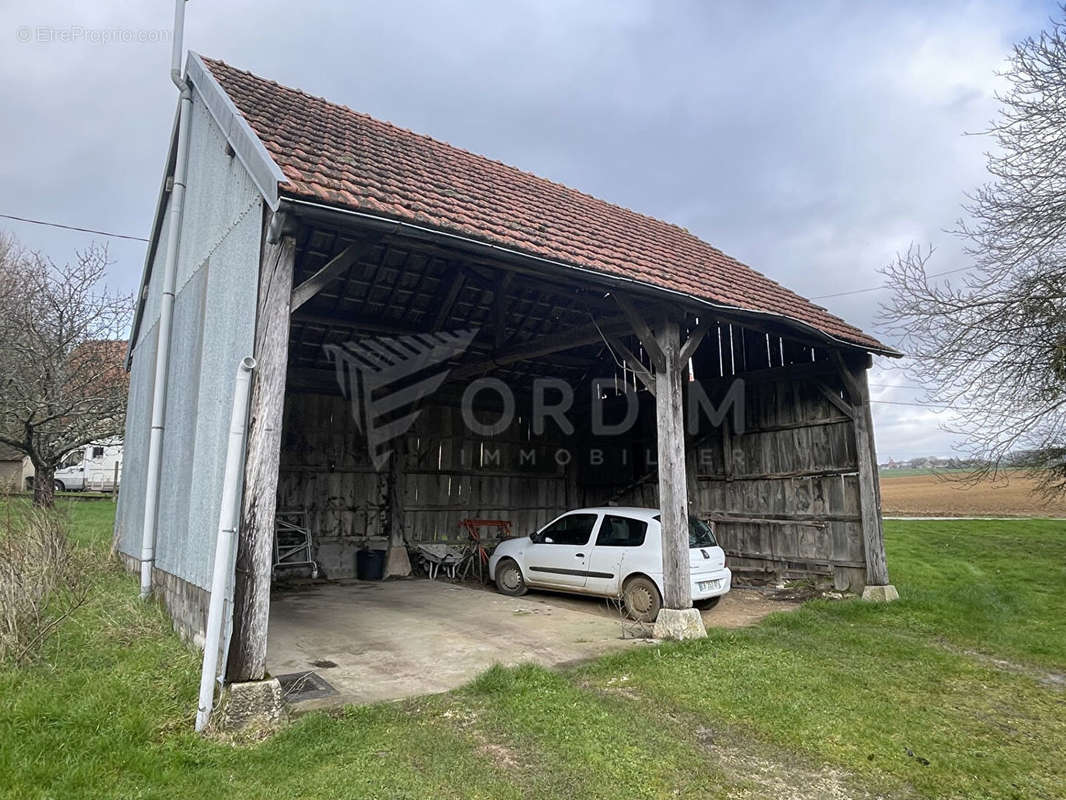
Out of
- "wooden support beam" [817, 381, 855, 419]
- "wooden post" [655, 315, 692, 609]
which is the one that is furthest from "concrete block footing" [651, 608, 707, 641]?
"wooden support beam" [817, 381, 855, 419]

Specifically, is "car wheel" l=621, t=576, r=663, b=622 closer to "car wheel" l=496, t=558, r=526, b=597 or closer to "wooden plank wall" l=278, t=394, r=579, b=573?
"car wheel" l=496, t=558, r=526, b=597

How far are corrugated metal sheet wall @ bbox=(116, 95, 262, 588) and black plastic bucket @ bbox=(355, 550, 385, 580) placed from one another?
360cm

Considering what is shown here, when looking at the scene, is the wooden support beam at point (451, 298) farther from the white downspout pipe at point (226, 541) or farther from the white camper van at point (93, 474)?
the white camper van at point (93, 474)

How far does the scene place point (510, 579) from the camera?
30.5 ft

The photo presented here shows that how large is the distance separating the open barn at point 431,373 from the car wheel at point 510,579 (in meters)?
1.71

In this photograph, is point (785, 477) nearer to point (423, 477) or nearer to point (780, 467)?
point (780, 467)

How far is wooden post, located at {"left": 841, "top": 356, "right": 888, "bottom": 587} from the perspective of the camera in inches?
329

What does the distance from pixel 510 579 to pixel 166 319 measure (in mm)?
5679

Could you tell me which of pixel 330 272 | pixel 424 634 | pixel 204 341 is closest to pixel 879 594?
pixel 424 634

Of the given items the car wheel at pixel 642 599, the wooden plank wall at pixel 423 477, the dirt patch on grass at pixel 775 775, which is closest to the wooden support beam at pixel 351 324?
the wooden plank wall at pixel 423 477

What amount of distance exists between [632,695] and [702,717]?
59cm

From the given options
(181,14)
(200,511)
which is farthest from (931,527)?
(181,14)

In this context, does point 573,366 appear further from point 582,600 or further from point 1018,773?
point 1018,773

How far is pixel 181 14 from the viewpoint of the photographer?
762cm
